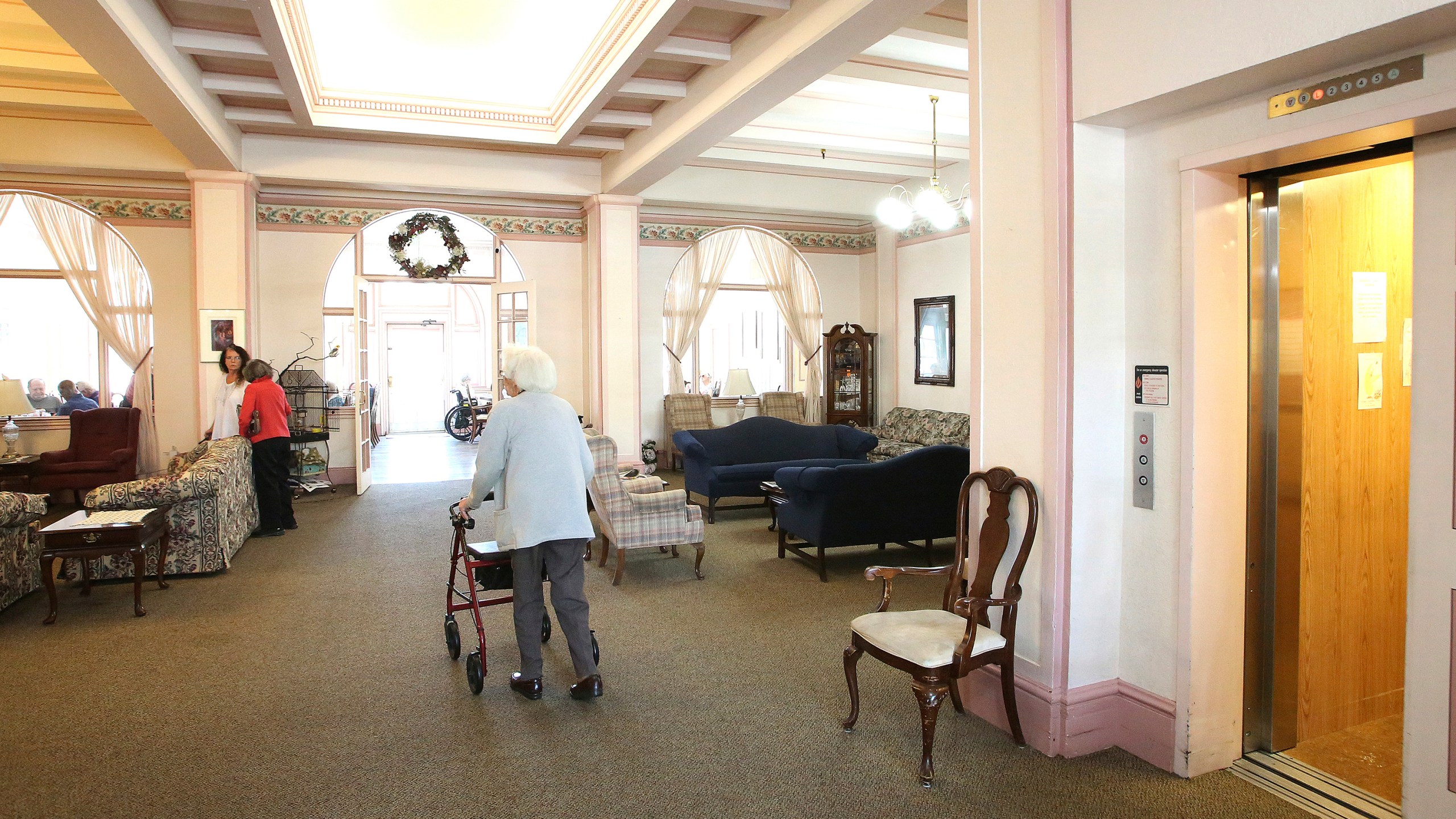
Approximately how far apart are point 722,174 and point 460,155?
3.06 meters

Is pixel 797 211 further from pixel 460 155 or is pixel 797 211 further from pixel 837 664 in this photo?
pixel 837 664

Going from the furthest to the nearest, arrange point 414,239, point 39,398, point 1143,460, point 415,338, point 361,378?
point 415,338, point 39,398, point 414,239, point 361,378, point 1143,460

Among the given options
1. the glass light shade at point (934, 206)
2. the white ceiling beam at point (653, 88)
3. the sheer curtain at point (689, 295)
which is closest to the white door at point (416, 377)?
the sheer curtain at point (689, 295)

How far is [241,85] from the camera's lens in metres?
6.55

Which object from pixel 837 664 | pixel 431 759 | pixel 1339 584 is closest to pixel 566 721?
pixel 431 759

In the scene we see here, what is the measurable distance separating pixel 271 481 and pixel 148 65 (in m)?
3.34

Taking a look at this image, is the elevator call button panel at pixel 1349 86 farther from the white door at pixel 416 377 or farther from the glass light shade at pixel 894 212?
the white door at pixel 416 377

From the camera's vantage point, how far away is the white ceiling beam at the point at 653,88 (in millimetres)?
6473

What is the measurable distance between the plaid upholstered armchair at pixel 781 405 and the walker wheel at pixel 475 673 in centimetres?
764

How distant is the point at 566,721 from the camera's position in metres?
3.57

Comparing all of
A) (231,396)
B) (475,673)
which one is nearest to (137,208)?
(231,396)

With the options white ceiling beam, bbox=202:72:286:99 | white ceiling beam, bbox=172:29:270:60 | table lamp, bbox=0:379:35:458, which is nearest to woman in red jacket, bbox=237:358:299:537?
white ceiling beam, bbox=202:72:286:99

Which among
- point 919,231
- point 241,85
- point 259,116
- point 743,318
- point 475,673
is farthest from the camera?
point 743,318

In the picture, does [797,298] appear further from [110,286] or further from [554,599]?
[554,599]
